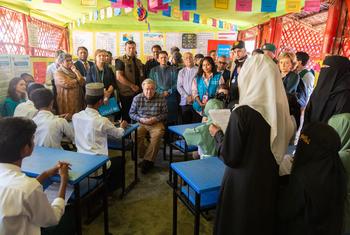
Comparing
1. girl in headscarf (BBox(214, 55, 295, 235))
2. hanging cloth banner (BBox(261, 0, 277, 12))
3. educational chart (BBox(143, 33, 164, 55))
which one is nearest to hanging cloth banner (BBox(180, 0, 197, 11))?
hanging cloth banner (BBox(261, 0, 277, 12))

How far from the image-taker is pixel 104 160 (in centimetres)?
174

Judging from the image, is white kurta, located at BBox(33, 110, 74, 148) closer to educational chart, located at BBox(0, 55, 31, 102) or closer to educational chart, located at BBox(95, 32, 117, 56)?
educational chart, located at BBox(0, 55, 31, 102)

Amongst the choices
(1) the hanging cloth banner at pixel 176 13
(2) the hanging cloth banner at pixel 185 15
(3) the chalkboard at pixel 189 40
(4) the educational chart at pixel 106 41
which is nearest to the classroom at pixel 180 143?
(1) the hanging cloth banner at pixel 176 13

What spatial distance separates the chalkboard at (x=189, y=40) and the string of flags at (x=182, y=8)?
61 centimetres

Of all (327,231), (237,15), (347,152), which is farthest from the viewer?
(237,15)

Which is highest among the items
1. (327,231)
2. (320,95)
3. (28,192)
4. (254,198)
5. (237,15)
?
(237,15)

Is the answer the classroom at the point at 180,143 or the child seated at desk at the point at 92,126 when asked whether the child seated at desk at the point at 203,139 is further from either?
the child seated at desk at the point at 92,126

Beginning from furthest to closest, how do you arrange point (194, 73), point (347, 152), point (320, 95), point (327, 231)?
1. point (194, 73)
2. point (320, 95)
3. point (347, 152)
4. point (327, 231)

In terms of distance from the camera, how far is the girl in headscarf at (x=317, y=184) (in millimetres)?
1161

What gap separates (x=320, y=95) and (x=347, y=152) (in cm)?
79

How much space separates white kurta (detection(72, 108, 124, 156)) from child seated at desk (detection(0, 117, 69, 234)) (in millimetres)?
968

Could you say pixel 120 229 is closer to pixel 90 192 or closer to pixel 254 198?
pixel 90 192

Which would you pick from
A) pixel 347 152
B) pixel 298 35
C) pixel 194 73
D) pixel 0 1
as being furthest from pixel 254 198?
pixel 298 35

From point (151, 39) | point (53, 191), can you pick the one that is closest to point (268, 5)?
point (53, 191)
